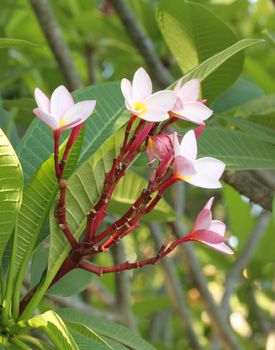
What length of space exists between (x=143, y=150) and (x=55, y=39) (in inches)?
34.1

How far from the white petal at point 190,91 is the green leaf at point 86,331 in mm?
264

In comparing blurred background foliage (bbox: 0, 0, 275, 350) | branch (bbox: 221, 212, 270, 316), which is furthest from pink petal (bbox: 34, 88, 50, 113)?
branch (bbox: 221, 212, 270, 316)

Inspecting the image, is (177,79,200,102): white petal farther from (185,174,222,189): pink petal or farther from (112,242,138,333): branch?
(112,242,138,333): branch

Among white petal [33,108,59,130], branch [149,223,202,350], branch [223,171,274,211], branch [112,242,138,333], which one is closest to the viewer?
white petal [33,108,59,130]

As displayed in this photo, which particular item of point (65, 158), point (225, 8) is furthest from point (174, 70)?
point (65, 158)

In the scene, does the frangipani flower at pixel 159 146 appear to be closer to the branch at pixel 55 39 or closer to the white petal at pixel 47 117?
the white petal at pixel 47 117

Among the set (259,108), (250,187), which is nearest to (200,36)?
(259,108)

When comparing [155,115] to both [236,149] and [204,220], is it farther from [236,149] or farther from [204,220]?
[236,149]

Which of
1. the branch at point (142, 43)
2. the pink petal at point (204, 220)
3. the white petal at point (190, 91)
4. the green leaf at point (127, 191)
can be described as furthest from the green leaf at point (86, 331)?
the branch at point (142, 43)

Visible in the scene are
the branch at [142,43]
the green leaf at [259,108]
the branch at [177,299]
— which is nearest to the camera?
the green leaf at [259,108]

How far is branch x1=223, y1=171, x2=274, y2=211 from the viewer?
1.17m

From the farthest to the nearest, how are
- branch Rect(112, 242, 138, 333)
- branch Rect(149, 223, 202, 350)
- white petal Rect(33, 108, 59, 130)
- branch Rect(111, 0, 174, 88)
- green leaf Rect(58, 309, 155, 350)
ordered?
branch Rect(149, 223, 202, 350) → branch Rect(112, 242, 138, 333) → branch Rect(111, 0, 174, 88) → green leaf Rect(58, 309, 155, 350) → white petal Rect(33, 108, 59, 130)

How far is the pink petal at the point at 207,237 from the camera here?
775mm

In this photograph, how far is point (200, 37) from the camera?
1.13 metres
